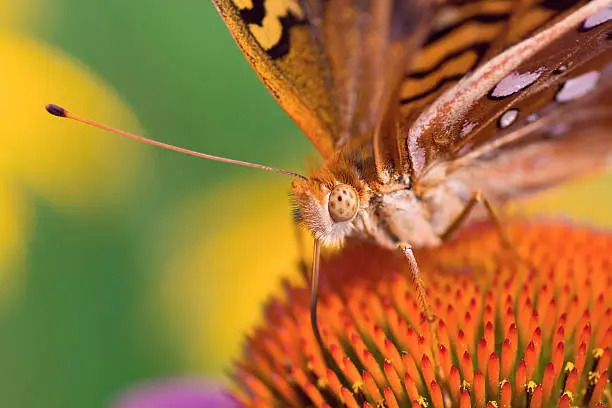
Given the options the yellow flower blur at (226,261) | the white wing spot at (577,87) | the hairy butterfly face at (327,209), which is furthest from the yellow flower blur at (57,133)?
the white wing spot at (577,87)

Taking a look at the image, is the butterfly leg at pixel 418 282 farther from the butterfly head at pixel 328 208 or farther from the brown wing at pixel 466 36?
the brown wing at pixel 466 36

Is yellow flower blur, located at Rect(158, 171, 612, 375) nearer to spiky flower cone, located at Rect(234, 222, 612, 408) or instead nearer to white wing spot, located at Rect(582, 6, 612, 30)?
spiky flower cone, located at Rect(234, 222, 612, 408)

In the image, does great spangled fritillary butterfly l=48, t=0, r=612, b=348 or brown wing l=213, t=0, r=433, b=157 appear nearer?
great spangled fritillary butterfly l=48, t=0, r=612, b=348

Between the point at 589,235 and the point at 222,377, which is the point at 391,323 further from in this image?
the point at 222,377

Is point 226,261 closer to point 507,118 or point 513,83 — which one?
point 507,118

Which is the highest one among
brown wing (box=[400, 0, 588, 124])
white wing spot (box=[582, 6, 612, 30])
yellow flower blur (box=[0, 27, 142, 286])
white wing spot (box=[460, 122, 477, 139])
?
yellow flower blur (box=[0, 27, 142, 286])

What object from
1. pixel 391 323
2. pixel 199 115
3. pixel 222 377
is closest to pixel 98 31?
pixel 199 115

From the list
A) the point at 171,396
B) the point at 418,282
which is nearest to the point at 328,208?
the point at 418,282

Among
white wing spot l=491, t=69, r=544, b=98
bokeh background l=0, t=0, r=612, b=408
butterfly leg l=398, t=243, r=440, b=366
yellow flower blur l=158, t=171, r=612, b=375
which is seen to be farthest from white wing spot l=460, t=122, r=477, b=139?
yellow flower blur l=158, t=171, r=612, b=375
